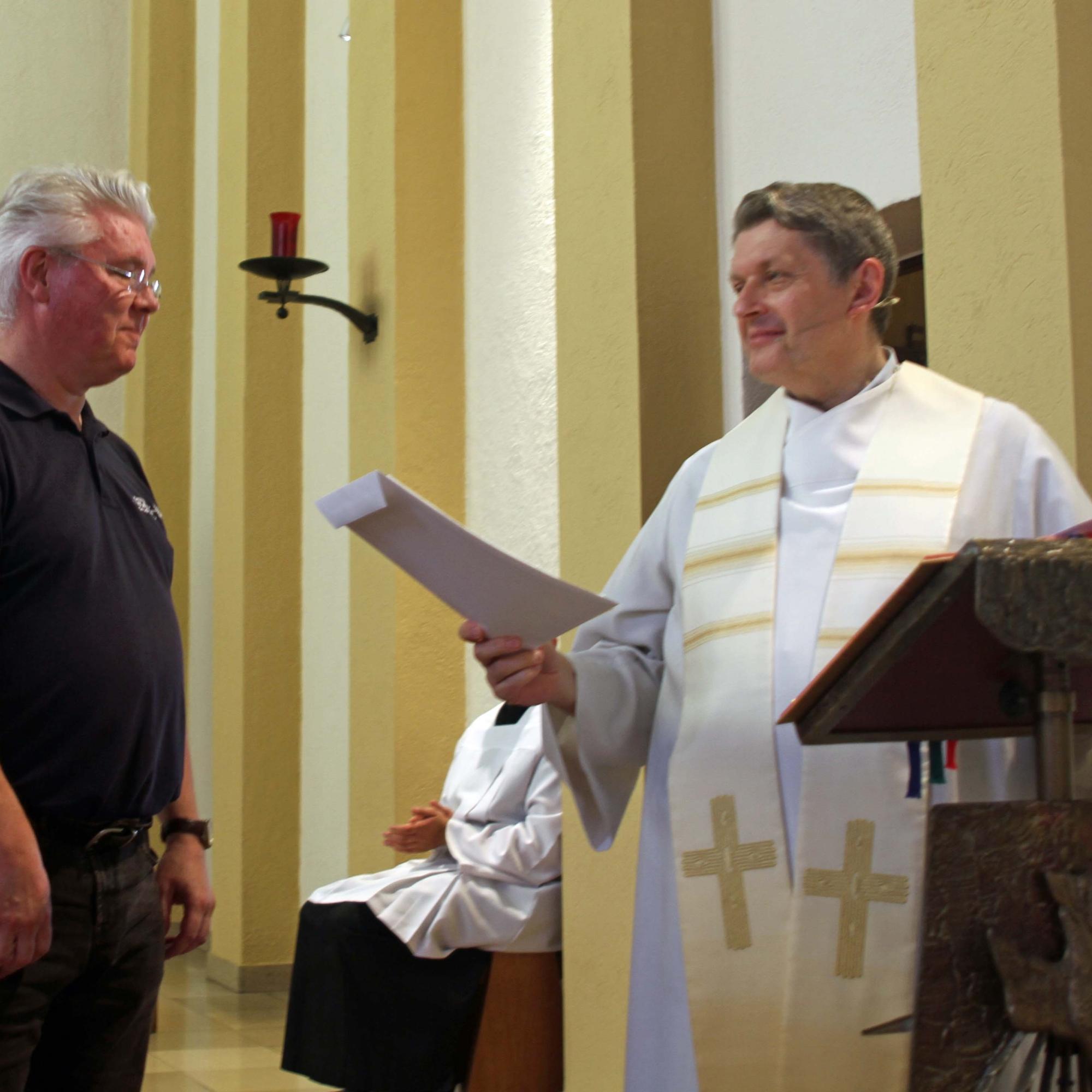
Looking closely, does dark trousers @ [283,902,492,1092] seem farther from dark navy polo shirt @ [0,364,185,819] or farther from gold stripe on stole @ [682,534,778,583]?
gold stripe on stole @ [682,534,778,583]

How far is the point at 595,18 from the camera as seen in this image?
3967mm

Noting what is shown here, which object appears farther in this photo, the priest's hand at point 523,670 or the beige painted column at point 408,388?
the beige painted column at point 408,388

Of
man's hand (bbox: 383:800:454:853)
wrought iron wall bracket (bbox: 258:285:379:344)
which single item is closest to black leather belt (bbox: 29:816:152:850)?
man's hand (bbox: 383:800:454:853)

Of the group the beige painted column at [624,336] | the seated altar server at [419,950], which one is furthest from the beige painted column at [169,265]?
the beige painted column at [624,336]

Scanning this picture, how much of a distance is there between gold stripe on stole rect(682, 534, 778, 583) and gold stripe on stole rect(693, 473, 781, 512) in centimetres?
9

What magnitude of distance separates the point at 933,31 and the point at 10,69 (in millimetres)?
7250

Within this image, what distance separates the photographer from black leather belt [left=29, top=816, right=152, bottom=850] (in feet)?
6.97

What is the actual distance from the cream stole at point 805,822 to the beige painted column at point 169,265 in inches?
231

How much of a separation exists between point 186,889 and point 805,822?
1007 millimetres

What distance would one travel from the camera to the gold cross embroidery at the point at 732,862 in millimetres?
2275

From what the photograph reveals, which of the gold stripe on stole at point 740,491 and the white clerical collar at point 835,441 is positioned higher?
the white clerical collar at point 835,441

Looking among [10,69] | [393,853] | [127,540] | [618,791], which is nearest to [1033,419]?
[618,791]

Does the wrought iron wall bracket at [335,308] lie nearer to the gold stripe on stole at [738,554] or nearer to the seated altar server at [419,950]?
the seated altar server at [419,950]

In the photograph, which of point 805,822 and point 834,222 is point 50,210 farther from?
point 805,822
